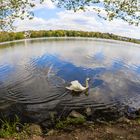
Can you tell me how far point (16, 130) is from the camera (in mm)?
19234

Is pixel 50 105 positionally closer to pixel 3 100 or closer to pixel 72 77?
pixel 3 100

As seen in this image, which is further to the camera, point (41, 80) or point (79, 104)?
point (41, 80)

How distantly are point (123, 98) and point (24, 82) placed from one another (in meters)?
14.3

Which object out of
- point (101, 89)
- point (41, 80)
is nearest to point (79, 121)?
point (101, 89)

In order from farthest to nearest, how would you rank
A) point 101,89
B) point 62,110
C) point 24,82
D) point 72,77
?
1. point 72,77
2. point 24,82
3. point 101,89
4. point 62,110

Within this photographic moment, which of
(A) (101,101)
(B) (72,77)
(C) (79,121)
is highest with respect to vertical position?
(C) (79,121)

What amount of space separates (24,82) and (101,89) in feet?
35.2

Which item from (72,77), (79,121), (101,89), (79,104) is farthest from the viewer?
(72,77)

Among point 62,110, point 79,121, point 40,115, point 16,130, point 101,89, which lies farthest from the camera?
point 101,89

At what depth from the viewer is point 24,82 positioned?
3972 centimetres

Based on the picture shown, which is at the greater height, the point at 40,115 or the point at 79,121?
the point at 79,121

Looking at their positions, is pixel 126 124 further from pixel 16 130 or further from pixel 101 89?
pixel 101 89

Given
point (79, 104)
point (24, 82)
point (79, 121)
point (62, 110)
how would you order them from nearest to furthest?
1. point (79, 121)
2. point (62, 110)
3. point (79, 104)
4. point (24, 82)

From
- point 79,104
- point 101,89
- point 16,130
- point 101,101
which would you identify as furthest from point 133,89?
point 16,130
